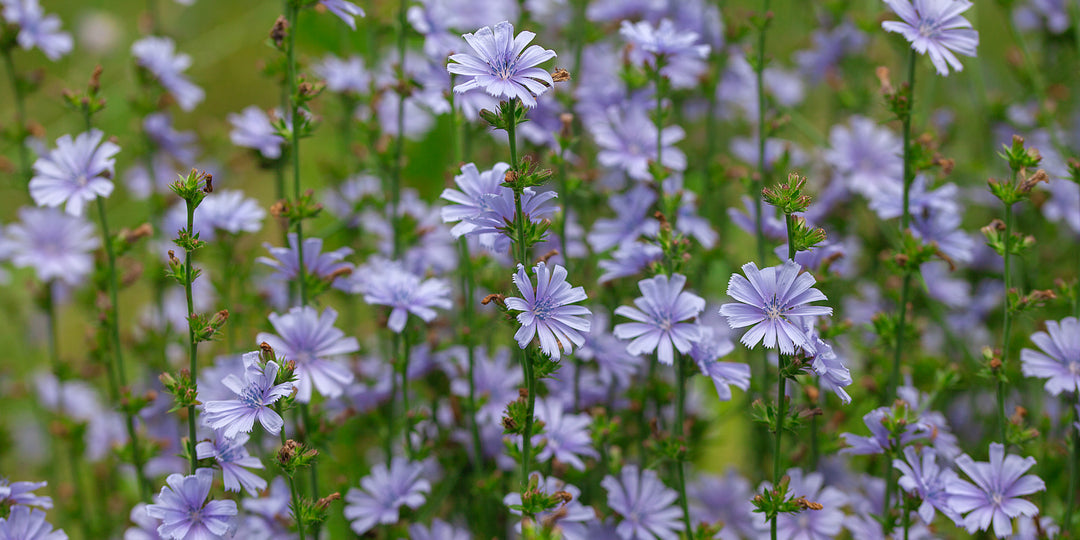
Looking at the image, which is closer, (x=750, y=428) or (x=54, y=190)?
(x=54, y=190)

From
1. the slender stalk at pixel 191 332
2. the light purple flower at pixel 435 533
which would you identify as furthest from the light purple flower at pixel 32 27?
the light purple flower at pixel 435 533

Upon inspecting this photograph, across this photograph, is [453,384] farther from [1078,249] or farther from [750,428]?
[1078,249]

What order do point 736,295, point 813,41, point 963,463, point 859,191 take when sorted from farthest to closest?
point 813,41 < point 859,191 < point 963,463 < point 736,295

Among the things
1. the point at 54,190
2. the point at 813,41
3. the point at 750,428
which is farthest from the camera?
the point at 813,41

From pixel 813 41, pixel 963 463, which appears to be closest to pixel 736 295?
pixel 963 463

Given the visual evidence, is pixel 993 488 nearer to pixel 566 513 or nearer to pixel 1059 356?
pixel 1059 356

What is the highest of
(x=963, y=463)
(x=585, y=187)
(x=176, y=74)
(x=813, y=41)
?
(x=813, y=41)

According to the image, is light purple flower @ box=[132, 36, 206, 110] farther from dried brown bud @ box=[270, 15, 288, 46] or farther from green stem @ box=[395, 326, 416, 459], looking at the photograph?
green stem @ box=[395, 326, 416, 459]
